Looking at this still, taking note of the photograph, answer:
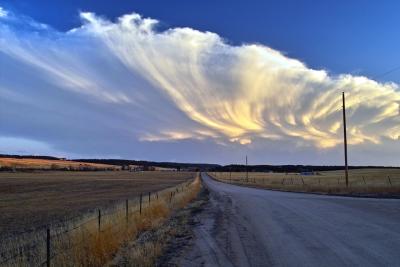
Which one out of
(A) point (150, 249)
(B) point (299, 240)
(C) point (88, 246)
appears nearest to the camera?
(C) point (88, 246)

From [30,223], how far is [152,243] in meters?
11.2

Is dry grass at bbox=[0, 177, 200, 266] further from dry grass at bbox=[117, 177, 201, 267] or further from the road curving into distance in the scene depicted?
the road curving into distance

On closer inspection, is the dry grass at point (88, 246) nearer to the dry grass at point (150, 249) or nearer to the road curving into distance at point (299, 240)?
the dry grass at point (150, 249)

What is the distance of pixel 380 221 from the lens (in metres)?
17.1

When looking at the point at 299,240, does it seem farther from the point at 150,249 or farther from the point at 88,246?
the point at 88,246

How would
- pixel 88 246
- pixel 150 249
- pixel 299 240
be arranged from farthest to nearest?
pixel 299 240 < pixel 150 249 < pixel 88 246

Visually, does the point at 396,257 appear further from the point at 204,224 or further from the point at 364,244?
the point at 204,224

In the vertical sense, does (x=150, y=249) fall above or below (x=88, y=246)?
below

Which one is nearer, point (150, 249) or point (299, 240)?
point (150, 249)

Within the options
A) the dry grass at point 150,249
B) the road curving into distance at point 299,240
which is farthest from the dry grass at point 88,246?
the road curving into distance at point 299,240

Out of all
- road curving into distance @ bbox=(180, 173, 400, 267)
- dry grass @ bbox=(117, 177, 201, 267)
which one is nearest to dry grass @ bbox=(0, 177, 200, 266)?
dry grass @ bbox=(117, 177, 201, 267)

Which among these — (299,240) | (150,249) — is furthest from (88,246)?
(299,240)

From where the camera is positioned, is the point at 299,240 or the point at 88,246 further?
the point at 299,240

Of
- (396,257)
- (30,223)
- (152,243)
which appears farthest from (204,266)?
(30,223)
